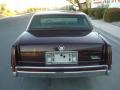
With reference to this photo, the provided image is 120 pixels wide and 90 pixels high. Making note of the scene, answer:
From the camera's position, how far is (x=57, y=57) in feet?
19.7

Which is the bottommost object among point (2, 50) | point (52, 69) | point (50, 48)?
point (2, 50)

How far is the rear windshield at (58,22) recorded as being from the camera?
7382 millimetres

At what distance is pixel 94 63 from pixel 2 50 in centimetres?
594

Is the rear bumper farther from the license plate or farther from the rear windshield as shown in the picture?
the rear windshield

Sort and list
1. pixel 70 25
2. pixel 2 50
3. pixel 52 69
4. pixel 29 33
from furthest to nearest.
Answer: pixel 2 50 → pixel 70 25 → pixel 29 33 → pixel 52 69

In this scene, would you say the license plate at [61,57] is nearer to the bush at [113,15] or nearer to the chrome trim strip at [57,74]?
the chrome trim strip at [57,74]

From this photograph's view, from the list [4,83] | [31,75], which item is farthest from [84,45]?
[4,83]

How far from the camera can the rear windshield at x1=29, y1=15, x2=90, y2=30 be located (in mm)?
7382

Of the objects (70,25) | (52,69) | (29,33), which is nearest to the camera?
(52,69)

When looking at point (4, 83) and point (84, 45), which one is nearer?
point (84, 45)

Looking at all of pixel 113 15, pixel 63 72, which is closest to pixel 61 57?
pixel 63 72

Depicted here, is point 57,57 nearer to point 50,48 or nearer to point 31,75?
point 50,48

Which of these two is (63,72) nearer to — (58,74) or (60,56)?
(58,74)

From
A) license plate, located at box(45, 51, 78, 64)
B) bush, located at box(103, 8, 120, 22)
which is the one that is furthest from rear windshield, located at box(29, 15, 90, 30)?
bush, located at box(103, 8, 120, 22)
